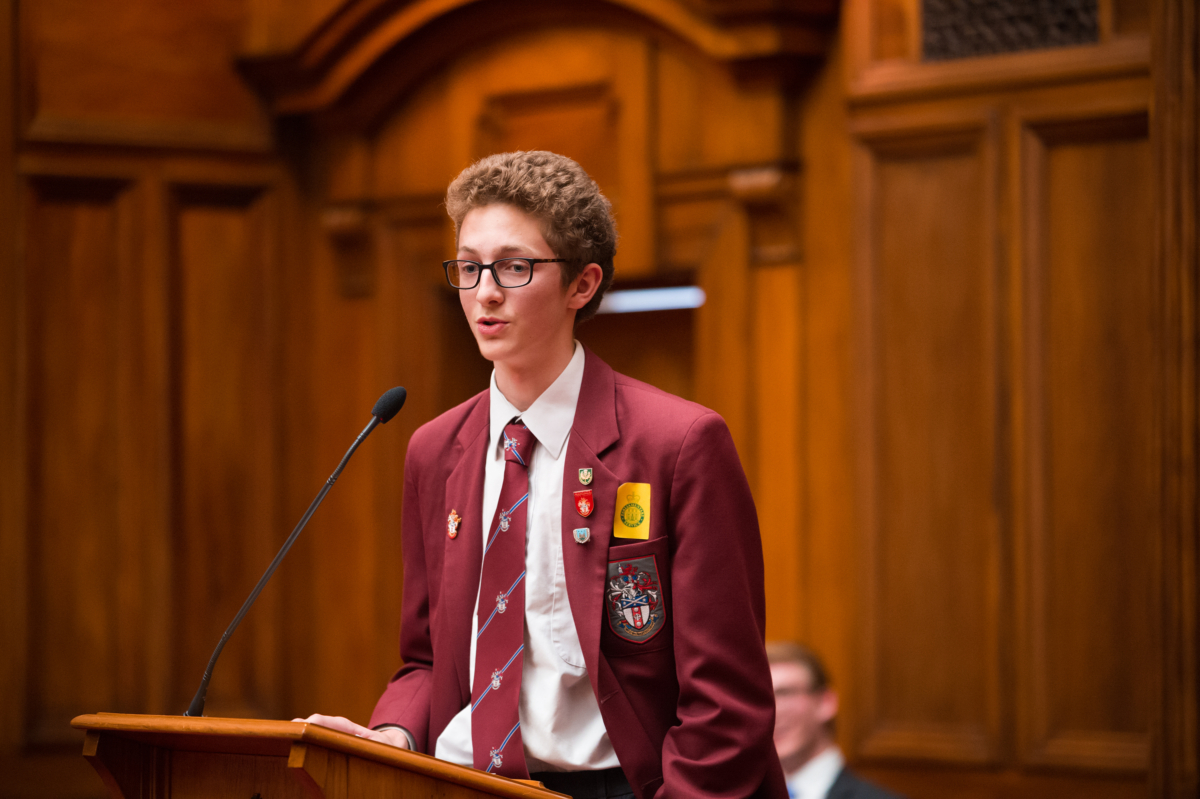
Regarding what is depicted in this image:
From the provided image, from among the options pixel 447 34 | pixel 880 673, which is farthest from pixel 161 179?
pixel 880 673

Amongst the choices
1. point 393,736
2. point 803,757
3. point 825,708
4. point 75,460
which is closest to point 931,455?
point 825,708

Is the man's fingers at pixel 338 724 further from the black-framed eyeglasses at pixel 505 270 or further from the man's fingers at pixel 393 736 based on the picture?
the black-framed eyeglasses at pixel 505 270

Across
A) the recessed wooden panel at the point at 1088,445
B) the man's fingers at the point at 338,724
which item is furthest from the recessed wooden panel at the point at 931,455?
the man's fingers at the point at 338,724

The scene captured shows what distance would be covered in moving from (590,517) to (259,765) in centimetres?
55

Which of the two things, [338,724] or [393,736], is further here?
[393,736]

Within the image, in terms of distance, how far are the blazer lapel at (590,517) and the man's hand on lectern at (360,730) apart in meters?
0.30

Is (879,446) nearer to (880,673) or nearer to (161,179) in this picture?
(880,673)

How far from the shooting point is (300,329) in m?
5.21

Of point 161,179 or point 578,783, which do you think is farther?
point 161,179

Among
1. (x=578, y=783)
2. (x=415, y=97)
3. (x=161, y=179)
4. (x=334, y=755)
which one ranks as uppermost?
(x=415, y=97)

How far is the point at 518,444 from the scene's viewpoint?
1.87m

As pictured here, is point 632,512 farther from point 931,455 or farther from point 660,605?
point 931,455

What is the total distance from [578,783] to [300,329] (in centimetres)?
376

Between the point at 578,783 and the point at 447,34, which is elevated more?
the point at 447,34
